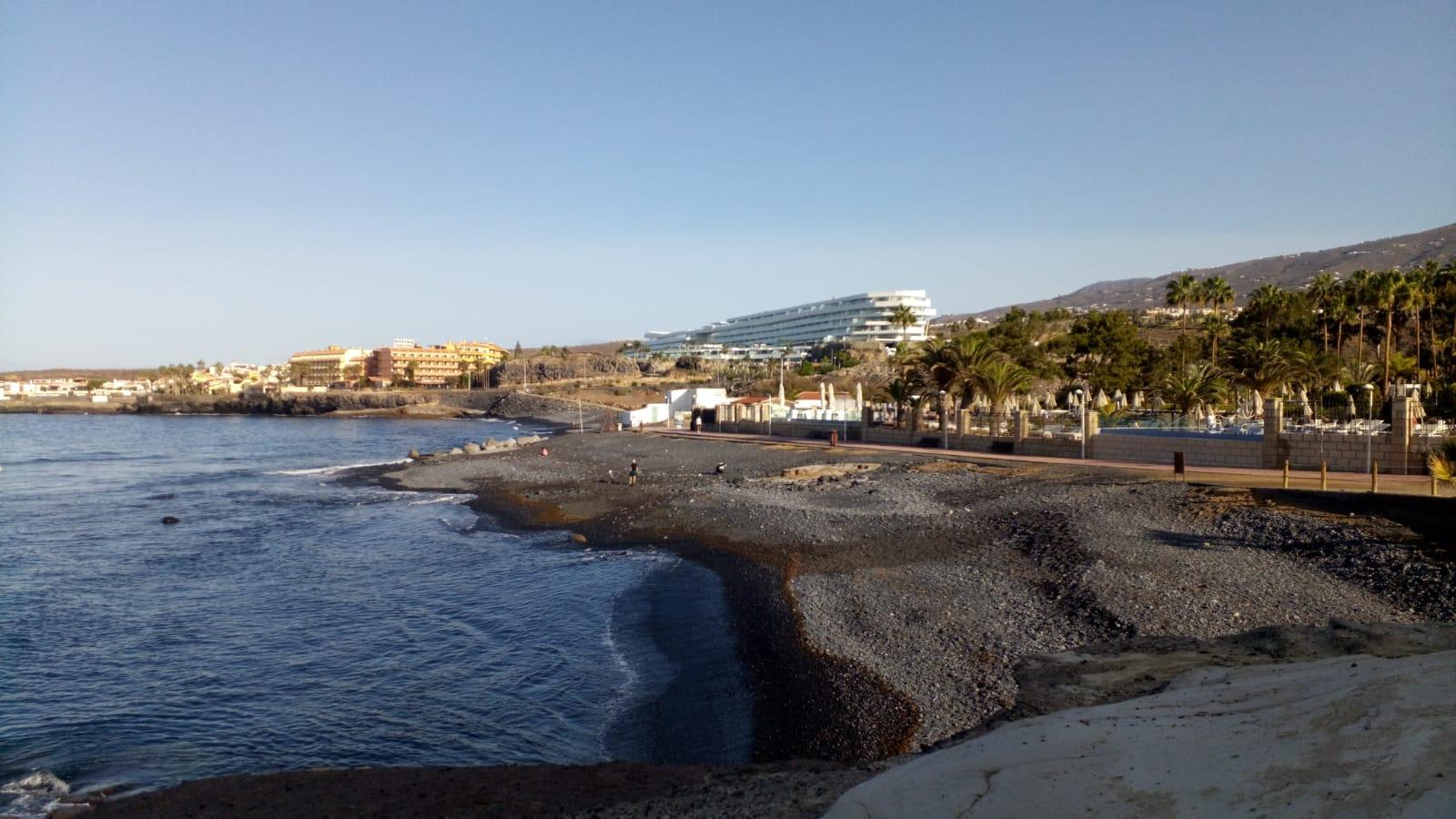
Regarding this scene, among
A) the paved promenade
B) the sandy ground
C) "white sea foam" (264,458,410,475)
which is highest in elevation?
the paved promenade

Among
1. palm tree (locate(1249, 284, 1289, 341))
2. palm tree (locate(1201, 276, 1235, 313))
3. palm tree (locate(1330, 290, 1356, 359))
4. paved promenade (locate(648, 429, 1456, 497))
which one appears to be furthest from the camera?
palm tree (locate(1201, 276, 1235, 313))

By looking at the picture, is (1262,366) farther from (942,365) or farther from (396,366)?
(396,366)

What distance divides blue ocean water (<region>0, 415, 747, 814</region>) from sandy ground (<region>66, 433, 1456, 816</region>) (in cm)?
119

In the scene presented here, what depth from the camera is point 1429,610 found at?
11820 millimetres

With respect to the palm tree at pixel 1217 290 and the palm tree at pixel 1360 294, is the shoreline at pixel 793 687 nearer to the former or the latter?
the palm tree at pixel 1360 294

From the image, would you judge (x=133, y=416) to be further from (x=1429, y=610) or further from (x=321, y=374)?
(x=1429, y=610)

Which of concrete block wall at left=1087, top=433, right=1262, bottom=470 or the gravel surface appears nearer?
the gravel surface

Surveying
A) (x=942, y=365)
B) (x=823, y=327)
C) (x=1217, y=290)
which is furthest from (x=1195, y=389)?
(x=823, y=327)

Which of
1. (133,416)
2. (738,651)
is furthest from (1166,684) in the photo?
(133,416)

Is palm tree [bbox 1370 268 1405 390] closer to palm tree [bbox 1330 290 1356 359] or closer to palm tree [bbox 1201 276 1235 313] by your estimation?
palm tree [bbox 1330 290 1356 359]

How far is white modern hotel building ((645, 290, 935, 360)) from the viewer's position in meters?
150

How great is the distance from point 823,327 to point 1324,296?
109 m

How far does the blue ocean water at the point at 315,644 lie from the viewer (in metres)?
11.4

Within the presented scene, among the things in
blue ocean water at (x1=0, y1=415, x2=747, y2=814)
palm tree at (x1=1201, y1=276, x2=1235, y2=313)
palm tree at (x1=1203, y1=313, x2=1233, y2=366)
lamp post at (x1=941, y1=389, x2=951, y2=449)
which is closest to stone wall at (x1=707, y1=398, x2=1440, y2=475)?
lamp post at (x1=941, y1=389, x2=951, y2=449)
